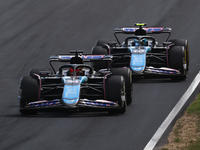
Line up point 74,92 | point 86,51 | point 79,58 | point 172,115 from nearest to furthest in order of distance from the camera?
point 74,92 → point 172,115 → point 79,58 → point 86,51

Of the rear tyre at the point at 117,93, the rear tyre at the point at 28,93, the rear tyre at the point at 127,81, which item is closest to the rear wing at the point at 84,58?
the rear tyre at the point at 127,81

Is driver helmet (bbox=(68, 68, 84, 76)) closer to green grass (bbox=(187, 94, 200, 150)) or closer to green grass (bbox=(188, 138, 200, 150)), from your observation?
green grass (bbox=(187, 94, 200, 150))

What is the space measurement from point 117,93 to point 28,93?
241 centimetres

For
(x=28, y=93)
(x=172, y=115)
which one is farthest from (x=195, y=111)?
(x=28, y=93)

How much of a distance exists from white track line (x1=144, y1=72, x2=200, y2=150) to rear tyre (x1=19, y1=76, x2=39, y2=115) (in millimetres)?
3632

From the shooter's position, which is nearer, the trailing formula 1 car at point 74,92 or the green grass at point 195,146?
the green grass at point 195,146

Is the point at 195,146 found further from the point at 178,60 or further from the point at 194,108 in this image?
the point at 178,60

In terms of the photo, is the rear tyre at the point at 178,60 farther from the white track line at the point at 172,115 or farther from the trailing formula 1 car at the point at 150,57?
the white track line at the point at 172,115

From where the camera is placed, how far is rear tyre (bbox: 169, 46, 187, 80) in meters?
23.1

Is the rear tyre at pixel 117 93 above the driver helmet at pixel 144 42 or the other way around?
the other way around

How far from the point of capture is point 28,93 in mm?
17344

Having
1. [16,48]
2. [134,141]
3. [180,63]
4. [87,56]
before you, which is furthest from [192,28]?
[134,141]

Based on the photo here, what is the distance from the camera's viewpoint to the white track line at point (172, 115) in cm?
1405

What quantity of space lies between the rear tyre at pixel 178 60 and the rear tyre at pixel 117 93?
6.12m
